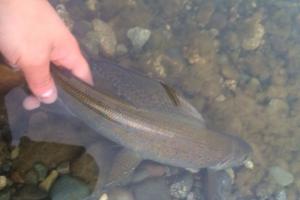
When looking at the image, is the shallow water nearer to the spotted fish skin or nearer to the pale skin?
the spotted fish skin

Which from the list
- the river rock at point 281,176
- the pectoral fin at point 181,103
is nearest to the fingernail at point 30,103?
the pectoral fin at point 181,103

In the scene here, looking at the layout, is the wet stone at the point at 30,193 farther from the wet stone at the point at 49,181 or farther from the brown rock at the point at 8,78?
the brown rock at the point at 8,78

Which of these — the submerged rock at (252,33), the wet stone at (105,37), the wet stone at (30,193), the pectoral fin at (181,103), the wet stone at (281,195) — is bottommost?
the wet stone at (281,195)

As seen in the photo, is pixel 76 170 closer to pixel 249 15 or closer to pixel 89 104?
pixel 89 104

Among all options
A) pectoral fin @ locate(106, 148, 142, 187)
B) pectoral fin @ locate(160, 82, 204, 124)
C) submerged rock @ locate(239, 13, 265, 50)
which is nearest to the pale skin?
pectoral fin @ locate(106, 148, 142, 187)

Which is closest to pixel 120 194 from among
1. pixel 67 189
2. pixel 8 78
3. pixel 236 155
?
pixel 67 189

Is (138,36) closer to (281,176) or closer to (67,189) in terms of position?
(67,189)
